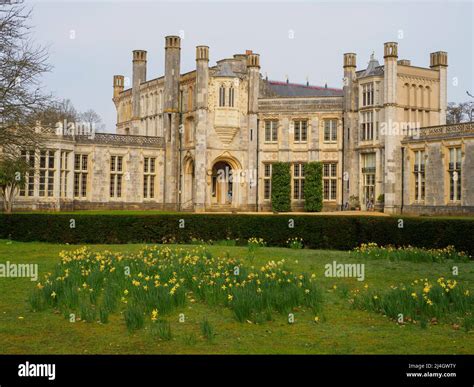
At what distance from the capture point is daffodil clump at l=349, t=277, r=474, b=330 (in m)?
→ 10.6

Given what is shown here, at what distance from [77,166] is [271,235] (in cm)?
2564

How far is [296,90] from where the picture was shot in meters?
58.7

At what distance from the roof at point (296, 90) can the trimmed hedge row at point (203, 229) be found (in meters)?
30.8

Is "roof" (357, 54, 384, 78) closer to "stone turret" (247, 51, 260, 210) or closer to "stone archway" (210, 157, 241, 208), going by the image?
Answer: "stone turret" (247, 51, 260, 210)

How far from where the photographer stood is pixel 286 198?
4588cm

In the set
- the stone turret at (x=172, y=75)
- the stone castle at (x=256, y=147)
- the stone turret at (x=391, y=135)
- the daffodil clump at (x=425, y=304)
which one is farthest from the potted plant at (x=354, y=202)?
the daffodil clump at (x=425, y=304)

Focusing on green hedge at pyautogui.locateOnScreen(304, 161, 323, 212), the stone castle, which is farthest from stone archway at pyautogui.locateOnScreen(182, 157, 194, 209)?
green hedge at pyautogui.locateOnScreen(304, 161, 323, 212)

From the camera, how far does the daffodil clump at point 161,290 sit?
10.8 m

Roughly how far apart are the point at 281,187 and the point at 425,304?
116ft

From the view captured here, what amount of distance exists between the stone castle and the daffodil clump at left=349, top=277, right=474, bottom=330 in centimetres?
2993

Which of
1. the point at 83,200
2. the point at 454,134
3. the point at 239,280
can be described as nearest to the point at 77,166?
the point at 83,200

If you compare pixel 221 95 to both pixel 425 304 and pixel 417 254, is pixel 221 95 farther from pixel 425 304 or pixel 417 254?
pixel 425 304

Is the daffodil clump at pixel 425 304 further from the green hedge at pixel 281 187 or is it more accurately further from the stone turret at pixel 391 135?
the green hedge at pixel 281 187
